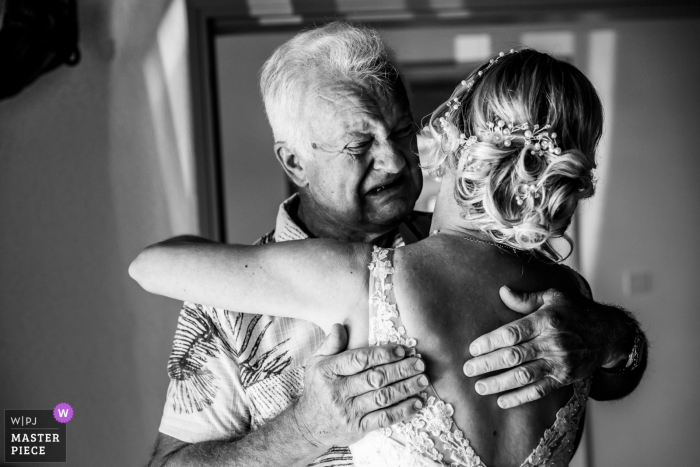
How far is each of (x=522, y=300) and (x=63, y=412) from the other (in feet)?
6.81

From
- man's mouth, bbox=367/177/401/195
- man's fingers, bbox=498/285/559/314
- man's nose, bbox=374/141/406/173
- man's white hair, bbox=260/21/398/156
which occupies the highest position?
man's white hair, bbox=260/21/398/156

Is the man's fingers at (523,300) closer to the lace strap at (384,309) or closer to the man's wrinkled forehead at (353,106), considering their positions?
the lace strap at (384,309)

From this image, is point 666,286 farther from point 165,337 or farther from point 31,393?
point 31,393

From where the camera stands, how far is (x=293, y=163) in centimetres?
146

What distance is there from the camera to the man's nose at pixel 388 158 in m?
1.33

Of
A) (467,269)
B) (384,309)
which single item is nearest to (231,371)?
(384,309)

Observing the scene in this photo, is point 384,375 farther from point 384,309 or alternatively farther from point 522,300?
point 522,300

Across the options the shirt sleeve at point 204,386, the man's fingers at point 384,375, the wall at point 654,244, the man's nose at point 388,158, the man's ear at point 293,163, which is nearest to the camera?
the man's fingers at point 384,375

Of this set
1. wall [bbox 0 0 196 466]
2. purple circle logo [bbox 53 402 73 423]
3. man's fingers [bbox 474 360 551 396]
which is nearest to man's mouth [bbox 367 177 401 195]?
man's fingers [bbox 474 360 551 396]

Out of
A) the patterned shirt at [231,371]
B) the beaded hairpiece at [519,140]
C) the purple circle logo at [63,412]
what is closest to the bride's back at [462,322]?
the beaded hairpiece at [519,140]

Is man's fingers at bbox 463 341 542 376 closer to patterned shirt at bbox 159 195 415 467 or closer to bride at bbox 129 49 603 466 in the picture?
bride at bbox 129 49 603 466

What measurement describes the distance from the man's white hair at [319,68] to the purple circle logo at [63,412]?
1610mm

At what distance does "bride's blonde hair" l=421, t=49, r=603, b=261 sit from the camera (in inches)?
38.4

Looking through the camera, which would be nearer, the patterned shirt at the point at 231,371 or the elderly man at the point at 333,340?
the elderly man at the point at 333,340
